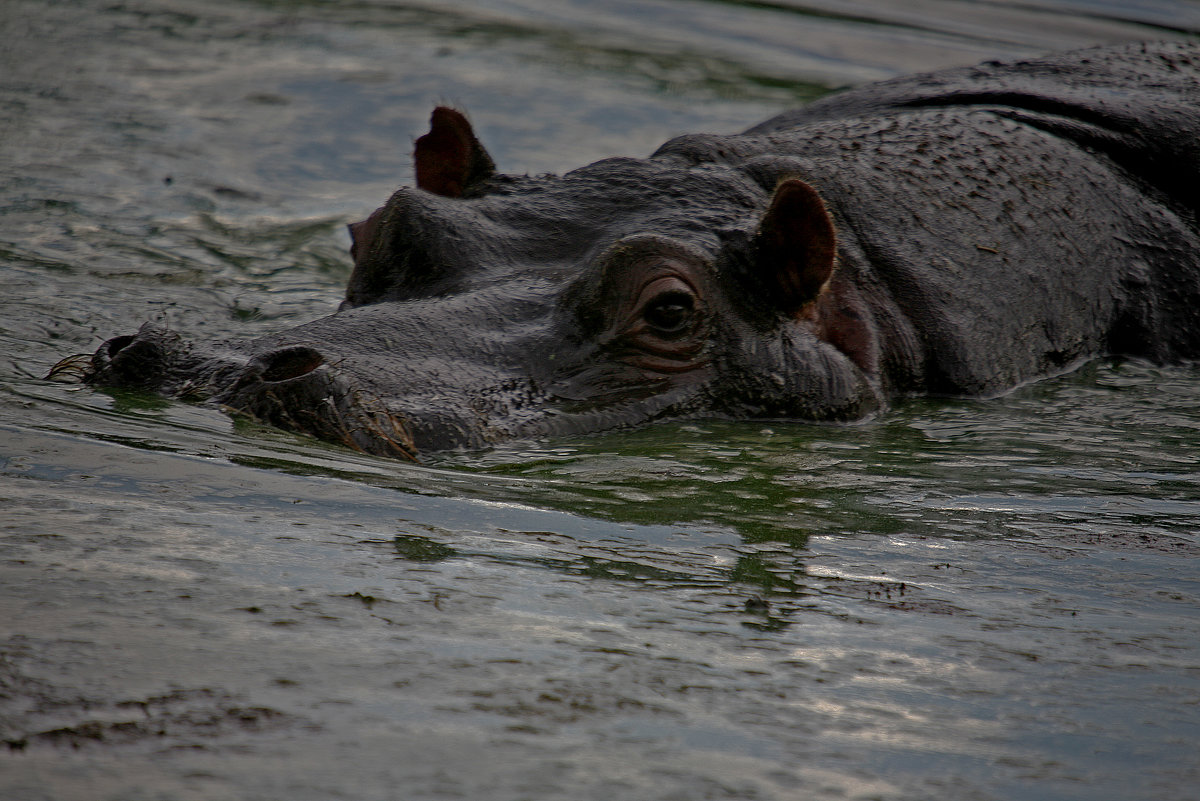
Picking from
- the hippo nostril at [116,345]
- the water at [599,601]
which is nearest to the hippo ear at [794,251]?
the water at [599,601]

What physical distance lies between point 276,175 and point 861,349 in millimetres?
5316

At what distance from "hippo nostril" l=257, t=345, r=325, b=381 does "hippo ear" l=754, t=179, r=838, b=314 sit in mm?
1683

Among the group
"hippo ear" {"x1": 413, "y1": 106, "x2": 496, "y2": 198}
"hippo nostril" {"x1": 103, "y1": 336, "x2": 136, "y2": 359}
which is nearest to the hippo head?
"hippo nostril" {"x1": 103, "y1": 336, "x2": 136, "y2": 359}

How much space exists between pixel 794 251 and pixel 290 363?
72.3 inches

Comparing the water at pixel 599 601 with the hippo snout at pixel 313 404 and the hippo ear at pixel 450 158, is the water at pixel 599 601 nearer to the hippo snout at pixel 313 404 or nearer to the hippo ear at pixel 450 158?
the hippo snout at pixel 313 404

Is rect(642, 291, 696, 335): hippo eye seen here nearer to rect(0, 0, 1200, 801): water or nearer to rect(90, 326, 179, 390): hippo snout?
rect(0, 0, 1200, 801): water

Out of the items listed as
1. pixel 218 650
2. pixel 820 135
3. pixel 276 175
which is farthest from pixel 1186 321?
pixel 276 175

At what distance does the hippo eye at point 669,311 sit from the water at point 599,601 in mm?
352

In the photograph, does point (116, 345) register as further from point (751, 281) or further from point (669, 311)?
point (751, 281)

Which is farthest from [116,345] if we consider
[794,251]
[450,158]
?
[794,251]

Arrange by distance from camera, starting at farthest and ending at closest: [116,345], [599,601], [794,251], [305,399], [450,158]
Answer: [450,158], [794,251], [116,345], [305,399], [599,601]

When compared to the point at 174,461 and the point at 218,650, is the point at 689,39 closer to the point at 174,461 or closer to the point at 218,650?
the point at 174,461

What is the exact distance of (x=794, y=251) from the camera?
4.78m

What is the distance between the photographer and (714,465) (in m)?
4.13
